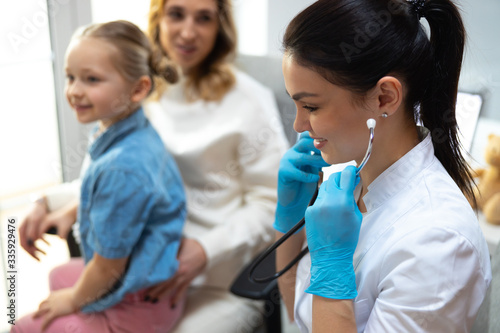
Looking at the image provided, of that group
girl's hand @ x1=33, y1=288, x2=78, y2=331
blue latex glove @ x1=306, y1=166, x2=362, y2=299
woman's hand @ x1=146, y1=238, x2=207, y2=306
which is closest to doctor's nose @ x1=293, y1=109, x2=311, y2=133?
blue latex glove @ x1=306, y1=166, x2=362, y2=299

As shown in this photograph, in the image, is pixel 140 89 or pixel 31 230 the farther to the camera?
pixel 31 230

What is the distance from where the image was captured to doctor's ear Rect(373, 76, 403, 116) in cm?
71

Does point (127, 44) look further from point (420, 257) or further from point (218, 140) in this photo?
point (420, 257)

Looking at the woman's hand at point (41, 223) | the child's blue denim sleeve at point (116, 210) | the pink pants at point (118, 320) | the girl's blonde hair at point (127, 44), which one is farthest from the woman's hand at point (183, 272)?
the girl's blonde hair at point (127, 44)

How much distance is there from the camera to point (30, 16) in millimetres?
1363

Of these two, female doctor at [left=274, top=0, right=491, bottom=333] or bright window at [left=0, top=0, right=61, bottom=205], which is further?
bright window at [left=0, top=0, right=61, bottom=205]

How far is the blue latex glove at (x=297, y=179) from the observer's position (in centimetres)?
96

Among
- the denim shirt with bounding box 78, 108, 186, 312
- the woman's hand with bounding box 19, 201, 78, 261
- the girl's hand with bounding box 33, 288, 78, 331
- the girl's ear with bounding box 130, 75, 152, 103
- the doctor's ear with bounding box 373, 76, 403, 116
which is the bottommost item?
the girl's hand with bounding box 33, 288, 78, 331

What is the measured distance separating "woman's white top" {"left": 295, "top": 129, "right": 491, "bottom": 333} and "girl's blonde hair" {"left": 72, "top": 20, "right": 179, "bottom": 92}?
0.63 m

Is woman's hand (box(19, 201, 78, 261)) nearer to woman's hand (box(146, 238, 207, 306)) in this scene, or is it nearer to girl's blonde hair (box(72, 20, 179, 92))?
woman's hand (box(146, 238, 207, 306))

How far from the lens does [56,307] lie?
1142 mm

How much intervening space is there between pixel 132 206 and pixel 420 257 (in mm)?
624

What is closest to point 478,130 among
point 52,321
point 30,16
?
point 52,321

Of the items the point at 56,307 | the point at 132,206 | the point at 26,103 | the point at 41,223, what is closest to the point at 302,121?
the point at 132,206
